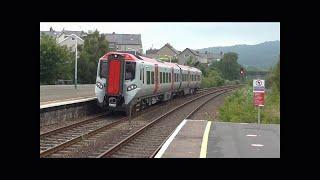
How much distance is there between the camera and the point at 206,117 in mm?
23391

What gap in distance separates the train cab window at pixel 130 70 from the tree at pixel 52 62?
27.4 meters

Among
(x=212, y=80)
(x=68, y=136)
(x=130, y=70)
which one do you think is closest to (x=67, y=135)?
(x=68, y=136)

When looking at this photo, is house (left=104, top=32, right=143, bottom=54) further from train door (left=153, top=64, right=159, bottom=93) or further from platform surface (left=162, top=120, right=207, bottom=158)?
platform surface (left=162, top=120, right=207, bottom=158)

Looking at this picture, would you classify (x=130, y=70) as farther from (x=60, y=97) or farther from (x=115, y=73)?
(x=60, y=97)

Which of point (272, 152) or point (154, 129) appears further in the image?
point (154, 129)

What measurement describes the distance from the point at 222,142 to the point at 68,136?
5430 mm

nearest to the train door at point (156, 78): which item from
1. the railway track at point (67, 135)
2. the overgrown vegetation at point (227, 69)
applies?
the railway track at point (67, 135)

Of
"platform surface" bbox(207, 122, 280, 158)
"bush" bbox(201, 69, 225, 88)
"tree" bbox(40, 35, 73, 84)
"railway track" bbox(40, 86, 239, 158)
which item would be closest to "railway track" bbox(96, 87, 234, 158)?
"railway track" bbox(40, 86, 239, 158)

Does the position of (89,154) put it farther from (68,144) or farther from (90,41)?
(90,41)

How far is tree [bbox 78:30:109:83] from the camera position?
55188mm

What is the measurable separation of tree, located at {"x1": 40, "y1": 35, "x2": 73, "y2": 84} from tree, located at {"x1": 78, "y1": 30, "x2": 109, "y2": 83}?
373 centimetres

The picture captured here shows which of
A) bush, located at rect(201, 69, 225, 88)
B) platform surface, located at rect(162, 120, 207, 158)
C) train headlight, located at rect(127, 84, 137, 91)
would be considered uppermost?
bush, located at rect(201, 69, 225, 88)
